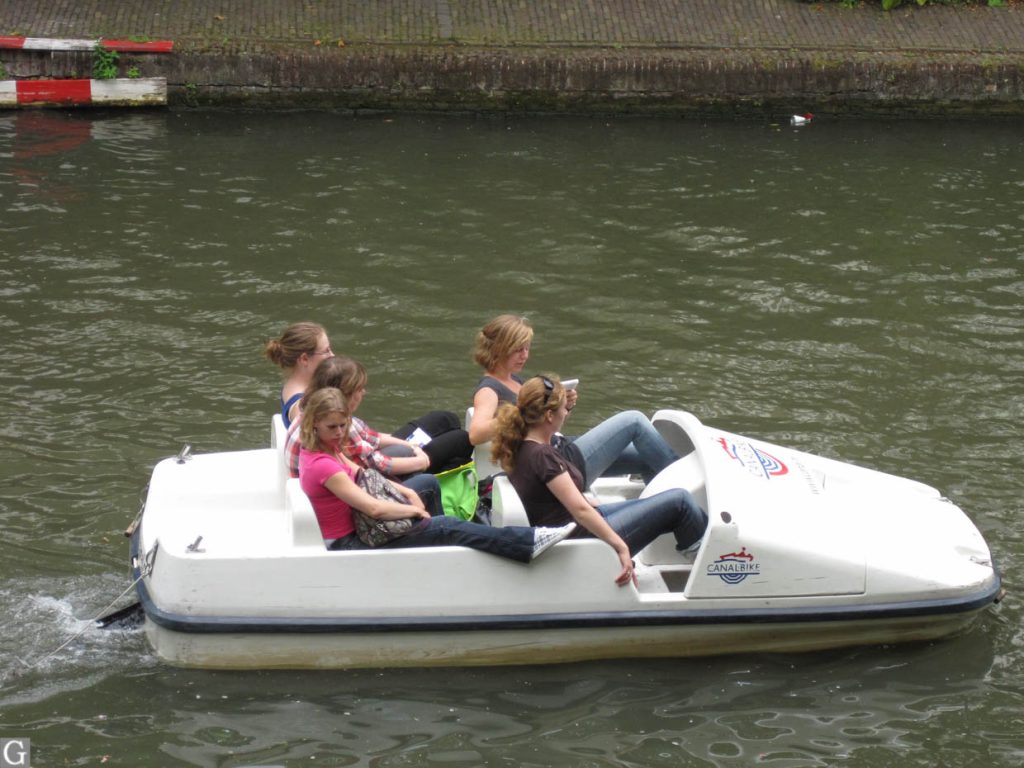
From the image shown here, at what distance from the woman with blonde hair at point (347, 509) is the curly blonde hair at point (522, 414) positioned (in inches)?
13.8

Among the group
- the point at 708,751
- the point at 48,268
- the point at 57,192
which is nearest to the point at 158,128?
the point at 57,192

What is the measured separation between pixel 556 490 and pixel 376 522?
0.81 m

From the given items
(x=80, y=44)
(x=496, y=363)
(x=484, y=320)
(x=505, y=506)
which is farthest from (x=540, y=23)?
(x=505, y=506)

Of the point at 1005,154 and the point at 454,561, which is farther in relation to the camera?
the point at 1005,154

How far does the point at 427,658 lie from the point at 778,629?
164 centimetres

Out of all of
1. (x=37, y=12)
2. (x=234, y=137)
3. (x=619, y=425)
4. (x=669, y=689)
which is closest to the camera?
(x=669, y=689)

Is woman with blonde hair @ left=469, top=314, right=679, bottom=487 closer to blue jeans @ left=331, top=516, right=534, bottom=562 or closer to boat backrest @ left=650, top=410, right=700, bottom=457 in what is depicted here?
boat backrest @ left=650, top=410, right=700, bottom=457

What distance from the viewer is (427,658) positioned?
6141 millimetres

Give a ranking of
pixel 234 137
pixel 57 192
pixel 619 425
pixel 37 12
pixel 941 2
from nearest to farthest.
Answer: pixel 619 425
pixel 57 192
pixel 234 137
pixel 37 12
pixel 941 2

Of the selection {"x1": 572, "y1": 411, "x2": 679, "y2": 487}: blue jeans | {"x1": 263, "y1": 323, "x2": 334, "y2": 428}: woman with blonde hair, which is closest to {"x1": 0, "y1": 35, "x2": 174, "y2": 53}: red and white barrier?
{"x1": 263, "y1": 323, "x2": 334, "y2": 428}: woman with blonde hair

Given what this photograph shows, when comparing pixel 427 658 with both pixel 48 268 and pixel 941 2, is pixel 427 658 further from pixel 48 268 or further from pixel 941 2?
pixel 941 2

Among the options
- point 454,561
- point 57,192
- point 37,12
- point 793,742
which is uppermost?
point 37,12

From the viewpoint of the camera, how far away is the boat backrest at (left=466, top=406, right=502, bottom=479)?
6.73m

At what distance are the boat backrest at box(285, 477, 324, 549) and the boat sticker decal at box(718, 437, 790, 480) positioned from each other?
2.04 m
